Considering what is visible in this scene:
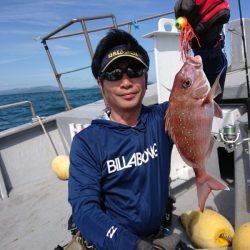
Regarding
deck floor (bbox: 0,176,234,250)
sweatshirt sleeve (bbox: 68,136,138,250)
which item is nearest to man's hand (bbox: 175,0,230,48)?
sweatshirt sleeve (bbox: 68,136,138,250)

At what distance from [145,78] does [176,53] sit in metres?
2.09

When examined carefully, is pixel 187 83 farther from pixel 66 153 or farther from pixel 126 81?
pixel 66 153

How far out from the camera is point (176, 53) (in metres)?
3.93

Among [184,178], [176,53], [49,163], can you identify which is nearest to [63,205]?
[49,163]

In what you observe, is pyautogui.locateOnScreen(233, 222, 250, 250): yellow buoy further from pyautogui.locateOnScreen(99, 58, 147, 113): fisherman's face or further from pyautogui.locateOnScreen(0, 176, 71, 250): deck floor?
pyautogui.locateOnScreen(0, 176, 71, 250): deck floor

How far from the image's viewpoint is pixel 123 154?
1943 mm

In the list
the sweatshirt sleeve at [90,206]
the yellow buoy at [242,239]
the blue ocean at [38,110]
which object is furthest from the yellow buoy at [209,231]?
the blue ocean at [38,110]

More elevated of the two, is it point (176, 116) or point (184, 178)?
point (176, 116)

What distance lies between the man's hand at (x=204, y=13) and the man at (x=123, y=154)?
0.38 meters

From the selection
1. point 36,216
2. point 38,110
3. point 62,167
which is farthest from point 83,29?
point 38,110

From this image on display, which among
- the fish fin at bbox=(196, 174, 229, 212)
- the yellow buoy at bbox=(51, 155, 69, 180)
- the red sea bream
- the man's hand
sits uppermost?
the man's hand

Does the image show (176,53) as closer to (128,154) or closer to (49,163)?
(128,154)

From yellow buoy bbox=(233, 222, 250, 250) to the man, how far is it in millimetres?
661

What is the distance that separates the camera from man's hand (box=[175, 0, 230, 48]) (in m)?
1.89
